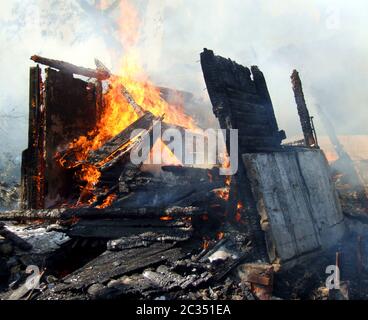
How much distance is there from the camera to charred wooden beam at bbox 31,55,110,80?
10352 mm

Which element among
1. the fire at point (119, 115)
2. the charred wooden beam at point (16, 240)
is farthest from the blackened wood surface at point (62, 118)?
the charred wooden beam at point (16, 240)

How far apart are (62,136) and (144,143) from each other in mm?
3445

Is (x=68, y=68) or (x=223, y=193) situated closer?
(x=223, y=193)

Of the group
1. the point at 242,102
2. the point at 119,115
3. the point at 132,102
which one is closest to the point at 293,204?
the point at 242,102

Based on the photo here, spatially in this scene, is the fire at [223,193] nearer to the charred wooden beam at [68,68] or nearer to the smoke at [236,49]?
the charred wooden beam at [68,68]

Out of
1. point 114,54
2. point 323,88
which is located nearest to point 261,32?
point 323,88

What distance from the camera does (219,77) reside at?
6445 mm

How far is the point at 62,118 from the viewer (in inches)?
422

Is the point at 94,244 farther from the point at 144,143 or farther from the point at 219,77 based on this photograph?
the point at 219,77

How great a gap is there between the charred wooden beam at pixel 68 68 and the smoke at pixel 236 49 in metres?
5.38

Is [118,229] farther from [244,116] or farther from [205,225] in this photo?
[244,116]

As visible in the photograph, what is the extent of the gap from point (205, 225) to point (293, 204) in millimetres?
1825

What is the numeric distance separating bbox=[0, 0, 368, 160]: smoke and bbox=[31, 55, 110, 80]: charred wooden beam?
5380 mm
